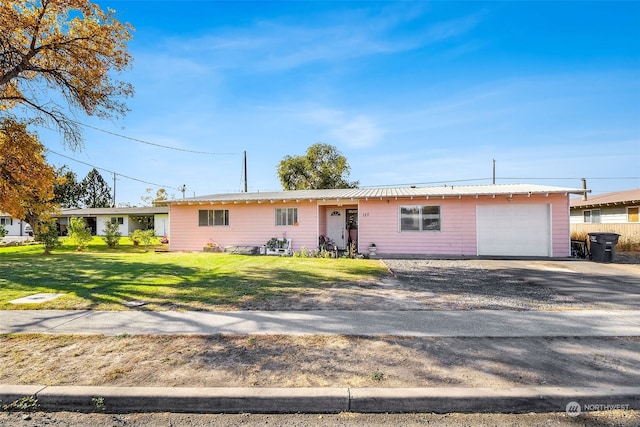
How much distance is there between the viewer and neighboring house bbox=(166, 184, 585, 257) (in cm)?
1417

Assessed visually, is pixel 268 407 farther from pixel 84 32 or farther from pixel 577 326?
pixel 84 32

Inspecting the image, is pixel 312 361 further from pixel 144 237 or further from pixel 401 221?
pixel 144 237

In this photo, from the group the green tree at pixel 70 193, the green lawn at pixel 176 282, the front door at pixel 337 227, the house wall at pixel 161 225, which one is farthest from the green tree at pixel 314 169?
the green tree at pixel 70 193

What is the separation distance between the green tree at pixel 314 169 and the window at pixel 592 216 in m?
20.4

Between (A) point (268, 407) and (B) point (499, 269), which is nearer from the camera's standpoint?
(A) point (268, 407)

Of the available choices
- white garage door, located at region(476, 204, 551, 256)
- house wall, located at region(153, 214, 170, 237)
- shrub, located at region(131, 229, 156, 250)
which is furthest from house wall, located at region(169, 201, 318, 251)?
house wall, located at region(153, 214, 170, 237)

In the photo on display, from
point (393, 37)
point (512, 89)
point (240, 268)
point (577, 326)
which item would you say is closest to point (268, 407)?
point (577, 326)

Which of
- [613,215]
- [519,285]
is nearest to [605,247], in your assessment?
[519,285]

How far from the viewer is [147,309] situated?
5.93m

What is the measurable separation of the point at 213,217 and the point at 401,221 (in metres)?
9.77

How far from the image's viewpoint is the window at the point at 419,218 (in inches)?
596

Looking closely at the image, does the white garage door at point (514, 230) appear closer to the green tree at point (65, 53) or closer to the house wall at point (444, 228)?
the house wall at point (444, 228)

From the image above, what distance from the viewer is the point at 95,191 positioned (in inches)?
2351

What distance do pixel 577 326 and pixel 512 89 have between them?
12.6 metres
